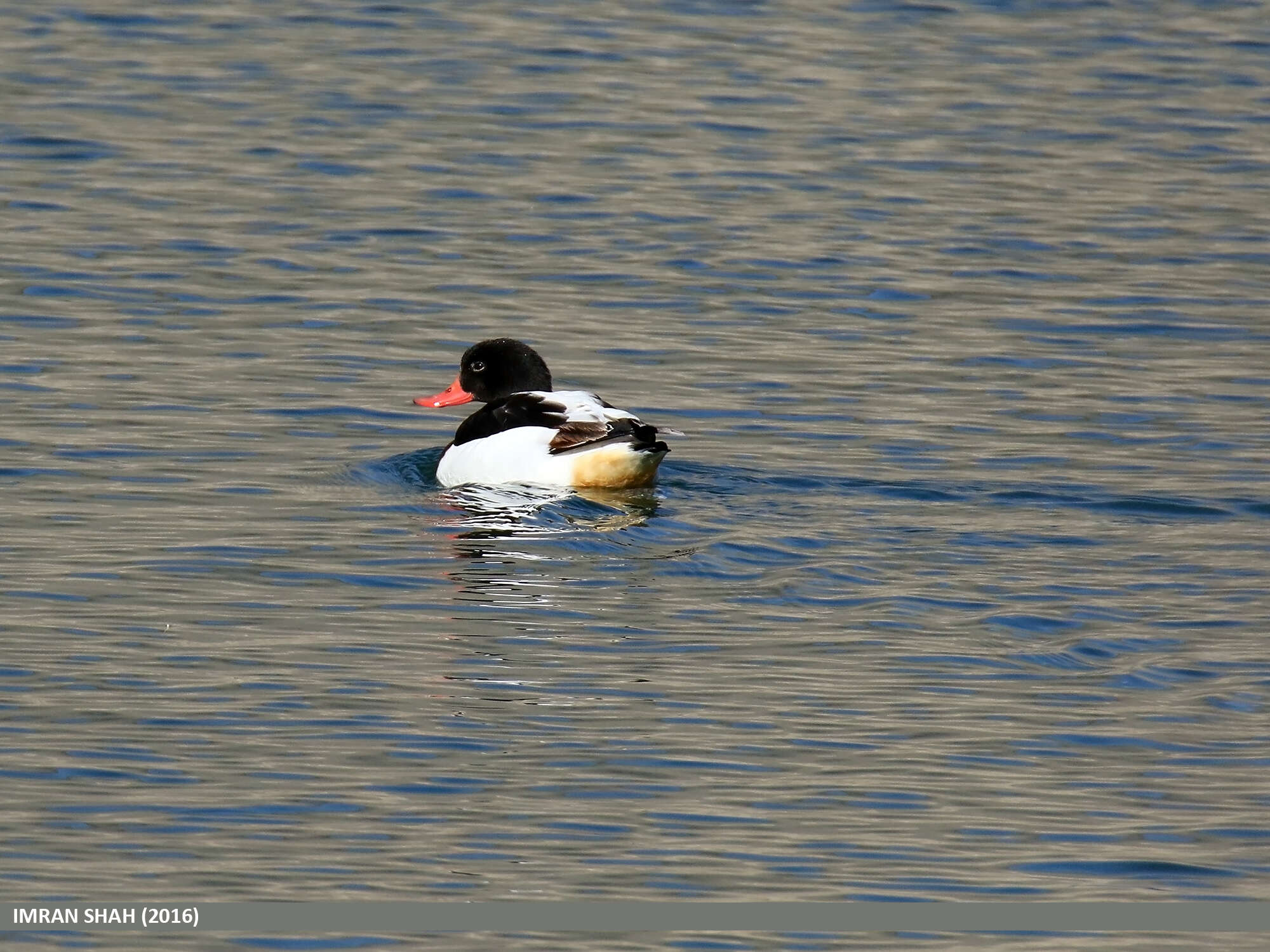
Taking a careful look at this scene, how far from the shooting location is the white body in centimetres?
1188

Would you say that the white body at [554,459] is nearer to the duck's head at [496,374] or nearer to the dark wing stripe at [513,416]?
the dark wing stripe at [513,416]

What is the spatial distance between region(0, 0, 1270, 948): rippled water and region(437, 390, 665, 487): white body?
17 cm

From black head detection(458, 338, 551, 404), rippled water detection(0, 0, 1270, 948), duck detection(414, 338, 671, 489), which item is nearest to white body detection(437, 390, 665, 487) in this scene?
duck detection(414, 338, 671, 489)

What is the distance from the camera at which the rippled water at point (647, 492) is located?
732 centimetres

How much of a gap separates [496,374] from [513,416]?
37.1 inches

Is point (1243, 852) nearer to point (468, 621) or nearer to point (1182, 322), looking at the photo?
point (468, 621)

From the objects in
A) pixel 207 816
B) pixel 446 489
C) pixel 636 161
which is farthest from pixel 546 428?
pixel 636 161

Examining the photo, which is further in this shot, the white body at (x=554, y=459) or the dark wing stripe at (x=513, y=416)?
the dark wing stripe at (x=513, y=416)

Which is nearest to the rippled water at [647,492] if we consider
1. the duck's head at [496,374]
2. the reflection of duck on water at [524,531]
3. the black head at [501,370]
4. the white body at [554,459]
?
the reflection of duck on water at [524,531]

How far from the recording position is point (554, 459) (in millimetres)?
12023

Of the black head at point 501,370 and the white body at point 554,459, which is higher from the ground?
the black head at point 501,370

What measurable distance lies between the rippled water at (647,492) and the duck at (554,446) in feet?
0.64

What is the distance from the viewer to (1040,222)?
64.1ft

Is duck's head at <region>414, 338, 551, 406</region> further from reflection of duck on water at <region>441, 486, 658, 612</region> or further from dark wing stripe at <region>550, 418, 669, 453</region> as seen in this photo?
reflection of duck on water at <region>441, 486, 658, 612</region>
